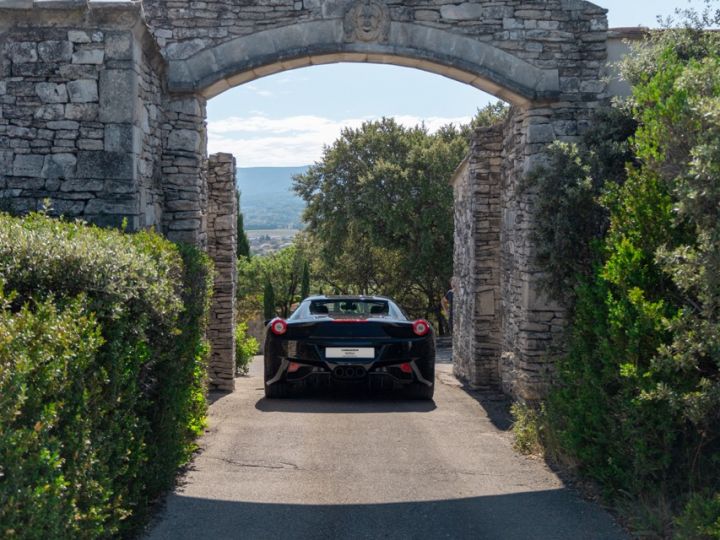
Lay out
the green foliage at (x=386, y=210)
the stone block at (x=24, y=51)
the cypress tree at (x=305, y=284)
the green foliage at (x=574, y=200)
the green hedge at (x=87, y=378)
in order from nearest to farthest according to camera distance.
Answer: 1. the green hedge at (x=87, y=378)
2. the stone block at (x=24, y=51)
3. the green foliage at (x=574, y=200)
4. the green foliage at (x=386, y=210)
5. the cypress tree at (x=305, y=284)

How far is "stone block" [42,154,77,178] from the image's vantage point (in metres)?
8.19

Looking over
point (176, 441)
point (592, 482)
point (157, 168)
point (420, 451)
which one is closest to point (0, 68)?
point (157, 168)

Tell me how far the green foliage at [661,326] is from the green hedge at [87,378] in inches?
113

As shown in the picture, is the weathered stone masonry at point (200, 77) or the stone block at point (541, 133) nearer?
the weathered stone masonry at point (200, 77)

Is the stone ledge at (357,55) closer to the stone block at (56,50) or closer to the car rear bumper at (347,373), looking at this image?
the stone block at (56,50)

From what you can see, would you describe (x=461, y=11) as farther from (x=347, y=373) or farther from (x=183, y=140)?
(x=347, y=373)

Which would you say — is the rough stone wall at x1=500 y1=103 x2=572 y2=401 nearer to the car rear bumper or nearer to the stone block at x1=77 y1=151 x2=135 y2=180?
the car rear bumper

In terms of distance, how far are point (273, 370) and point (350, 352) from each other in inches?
39.5

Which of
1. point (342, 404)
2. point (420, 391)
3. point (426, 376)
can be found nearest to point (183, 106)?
point (342, 404)

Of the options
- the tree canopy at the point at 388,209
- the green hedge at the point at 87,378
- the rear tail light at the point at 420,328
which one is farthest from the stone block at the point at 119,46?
the tree canopy at the point at 388,209

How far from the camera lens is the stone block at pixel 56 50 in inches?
321

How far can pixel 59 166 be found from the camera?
8219 mm

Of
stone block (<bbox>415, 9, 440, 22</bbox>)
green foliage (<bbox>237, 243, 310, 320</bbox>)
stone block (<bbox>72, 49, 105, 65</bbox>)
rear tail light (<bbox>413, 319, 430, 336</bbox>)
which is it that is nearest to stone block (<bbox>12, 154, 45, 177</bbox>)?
stone block (<bbox>72, 49, 105, 65</bbox>)

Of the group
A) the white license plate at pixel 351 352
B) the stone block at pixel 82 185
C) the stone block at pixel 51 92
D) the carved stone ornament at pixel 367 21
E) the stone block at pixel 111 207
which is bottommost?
the white license plate at pixel 351 352
